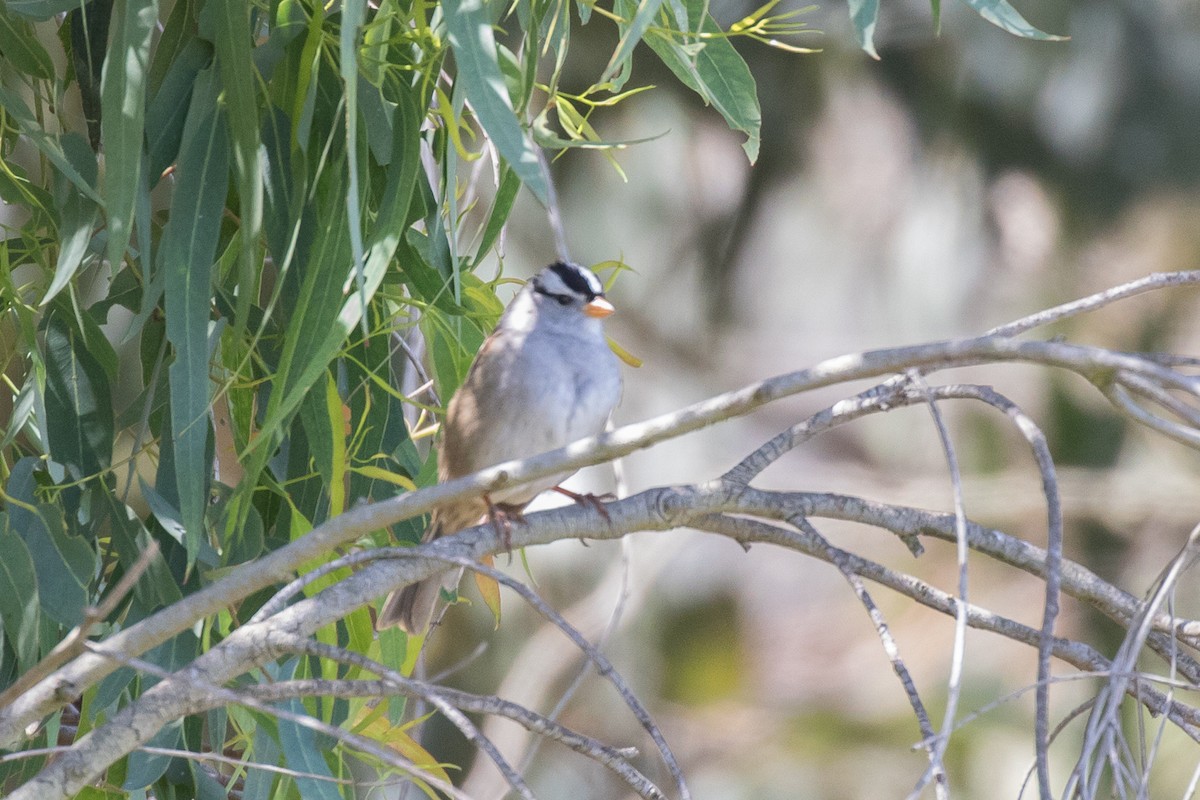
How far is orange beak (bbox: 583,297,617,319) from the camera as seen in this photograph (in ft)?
8.02

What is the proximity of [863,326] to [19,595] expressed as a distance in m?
3.84

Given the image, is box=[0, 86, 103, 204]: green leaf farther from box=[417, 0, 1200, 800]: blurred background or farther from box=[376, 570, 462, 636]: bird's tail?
box=[417, 0, 1200, 800]: blurred background

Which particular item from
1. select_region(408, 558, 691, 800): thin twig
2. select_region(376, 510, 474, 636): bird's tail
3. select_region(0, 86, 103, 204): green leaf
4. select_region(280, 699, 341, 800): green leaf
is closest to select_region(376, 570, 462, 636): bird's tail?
select_region(376, 510, 474, 636): bird's tail

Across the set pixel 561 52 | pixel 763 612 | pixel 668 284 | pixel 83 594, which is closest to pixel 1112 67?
pixel 668 284

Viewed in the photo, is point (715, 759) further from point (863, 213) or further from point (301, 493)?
point (301, 493)

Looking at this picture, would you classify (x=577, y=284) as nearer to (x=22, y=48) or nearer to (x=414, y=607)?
(x=414, y=607)

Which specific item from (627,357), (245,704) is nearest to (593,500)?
(627,357)

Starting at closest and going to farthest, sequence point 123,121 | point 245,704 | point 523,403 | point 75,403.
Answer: point 245,704 < point 123,121 < point 75,403 < point 523,403

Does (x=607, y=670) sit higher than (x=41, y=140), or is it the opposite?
(x=41, y=140)

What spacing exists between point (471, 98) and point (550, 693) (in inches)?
139

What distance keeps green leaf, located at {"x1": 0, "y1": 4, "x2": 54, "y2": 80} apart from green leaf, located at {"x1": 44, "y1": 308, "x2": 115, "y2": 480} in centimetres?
31

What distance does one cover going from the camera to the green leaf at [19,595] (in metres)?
1.53

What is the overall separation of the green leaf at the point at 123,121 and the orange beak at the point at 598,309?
112 centimetres

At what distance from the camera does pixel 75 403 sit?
5.58 feet
